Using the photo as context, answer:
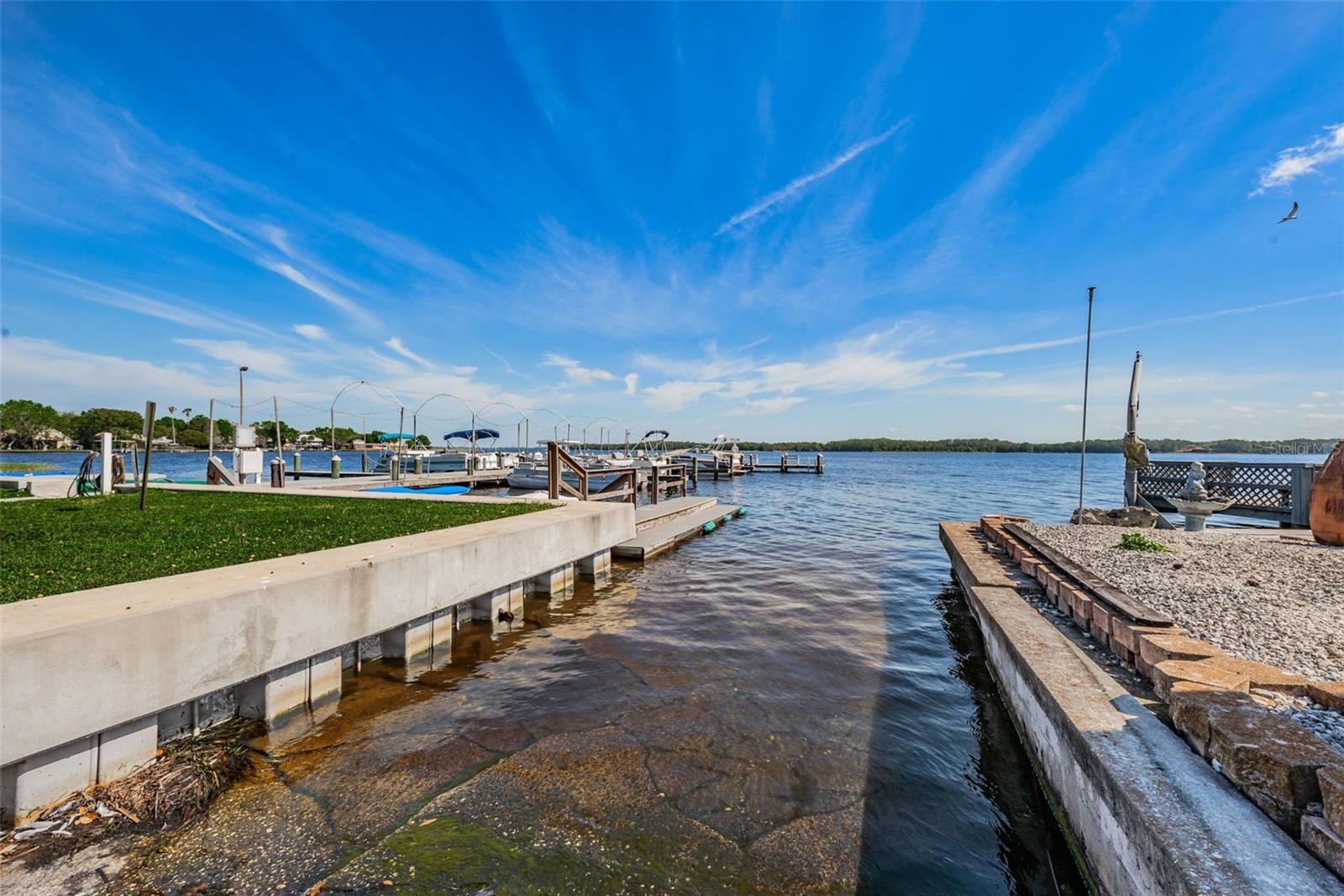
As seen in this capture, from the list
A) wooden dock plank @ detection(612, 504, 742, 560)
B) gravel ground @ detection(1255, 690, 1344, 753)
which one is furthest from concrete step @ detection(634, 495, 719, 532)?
gravel ground @ detection(1255, 690, 1344, 753)

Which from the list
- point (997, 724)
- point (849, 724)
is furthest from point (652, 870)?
point (997, 724)

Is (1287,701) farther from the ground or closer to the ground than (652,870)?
farther from the ground

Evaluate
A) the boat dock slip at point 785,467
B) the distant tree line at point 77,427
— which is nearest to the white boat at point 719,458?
the boat dock slip at point 785,467

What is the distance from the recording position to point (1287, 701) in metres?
3.12

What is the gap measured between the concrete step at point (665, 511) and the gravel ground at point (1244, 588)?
8858 millimetres

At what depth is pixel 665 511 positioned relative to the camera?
1652 centimetres

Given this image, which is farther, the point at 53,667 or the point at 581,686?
the point at 581,686

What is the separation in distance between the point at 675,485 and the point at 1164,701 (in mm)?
25399

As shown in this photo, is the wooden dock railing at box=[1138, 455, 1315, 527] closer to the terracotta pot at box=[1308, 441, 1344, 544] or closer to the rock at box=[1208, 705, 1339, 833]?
the terracotta pot at box=[1308, 441, 1344, 544]

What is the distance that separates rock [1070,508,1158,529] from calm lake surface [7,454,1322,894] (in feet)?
20.1

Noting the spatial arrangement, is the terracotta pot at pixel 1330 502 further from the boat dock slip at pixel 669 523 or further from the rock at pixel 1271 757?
the boat dock slip at pixel 669 523

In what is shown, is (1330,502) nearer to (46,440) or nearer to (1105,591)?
(1105,591)

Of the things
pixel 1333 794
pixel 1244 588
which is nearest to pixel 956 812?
pixel 1333 794

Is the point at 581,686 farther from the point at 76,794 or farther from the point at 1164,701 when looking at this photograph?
the point at 1164,701
